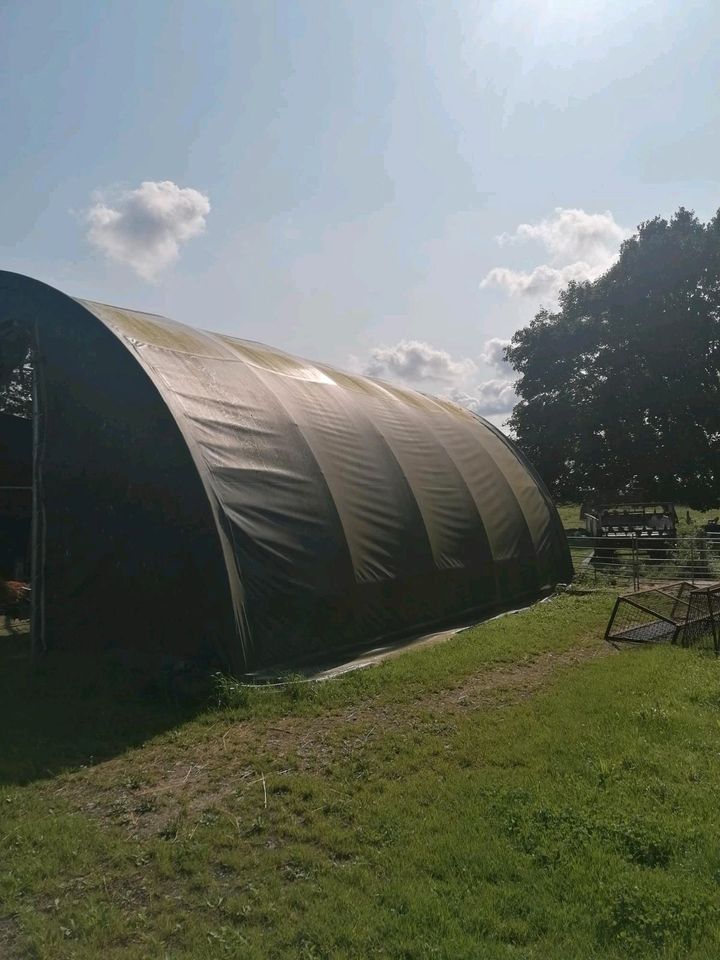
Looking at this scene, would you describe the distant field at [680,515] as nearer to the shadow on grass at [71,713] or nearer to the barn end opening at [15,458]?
the barn end opening at [15,458]

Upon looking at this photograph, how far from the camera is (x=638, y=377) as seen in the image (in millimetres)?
28250

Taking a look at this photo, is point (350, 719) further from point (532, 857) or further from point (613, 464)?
point (613, 464)

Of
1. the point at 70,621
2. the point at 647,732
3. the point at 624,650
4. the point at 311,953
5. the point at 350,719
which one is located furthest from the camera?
the point at 624,650

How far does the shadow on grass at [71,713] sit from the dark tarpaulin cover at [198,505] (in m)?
0.44

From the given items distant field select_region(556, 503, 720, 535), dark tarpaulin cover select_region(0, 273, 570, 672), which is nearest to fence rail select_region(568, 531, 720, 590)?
distant field select_region(556, 503, 720, 535)

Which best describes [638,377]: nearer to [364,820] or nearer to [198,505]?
[198,505]

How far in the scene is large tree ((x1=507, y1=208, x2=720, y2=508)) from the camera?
89.5 feet

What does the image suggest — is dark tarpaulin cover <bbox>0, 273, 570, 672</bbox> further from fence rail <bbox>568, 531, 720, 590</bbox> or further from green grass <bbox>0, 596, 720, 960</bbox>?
fence rail <bbox>568, 531, 720, 590</bbox>

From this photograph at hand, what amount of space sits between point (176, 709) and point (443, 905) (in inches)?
144

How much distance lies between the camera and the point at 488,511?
11984 millimetres

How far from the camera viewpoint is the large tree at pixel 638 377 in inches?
1073

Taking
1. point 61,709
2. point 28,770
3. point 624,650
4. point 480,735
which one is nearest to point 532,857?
point 480,735

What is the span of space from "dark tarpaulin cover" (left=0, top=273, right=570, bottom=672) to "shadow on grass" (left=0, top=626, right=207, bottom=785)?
1.45 ft

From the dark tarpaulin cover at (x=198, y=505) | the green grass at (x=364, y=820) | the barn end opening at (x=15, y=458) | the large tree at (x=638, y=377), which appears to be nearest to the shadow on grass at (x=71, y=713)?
the green grass at (x=364, y=820)
